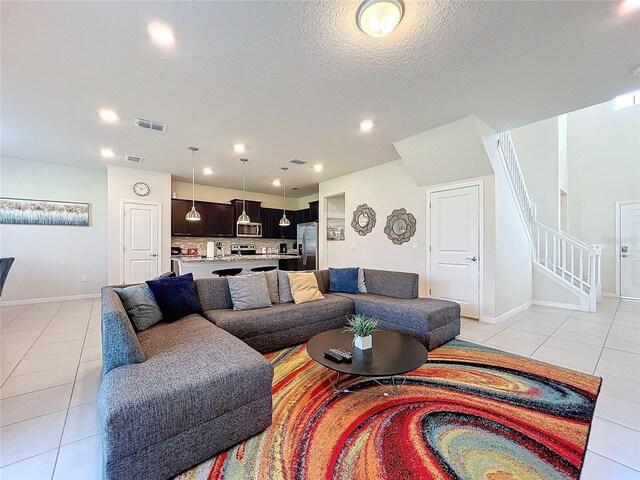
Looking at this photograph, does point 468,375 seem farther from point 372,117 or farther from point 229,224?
point 229,224

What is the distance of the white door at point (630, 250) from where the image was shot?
18.4 feet

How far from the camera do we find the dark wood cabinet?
655cm

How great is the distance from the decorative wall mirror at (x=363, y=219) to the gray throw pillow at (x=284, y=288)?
9.06ft

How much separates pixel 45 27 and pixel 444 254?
17.0 feet

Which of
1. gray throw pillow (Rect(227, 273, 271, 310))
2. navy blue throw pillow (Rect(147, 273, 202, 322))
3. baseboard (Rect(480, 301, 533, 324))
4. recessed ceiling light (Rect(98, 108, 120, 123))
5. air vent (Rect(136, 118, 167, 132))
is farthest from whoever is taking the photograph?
baseboard (Rect(480, 301, 533, 324))

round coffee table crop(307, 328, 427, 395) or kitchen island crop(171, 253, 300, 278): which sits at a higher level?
kitchen island crop(171, 253, 300, 278)

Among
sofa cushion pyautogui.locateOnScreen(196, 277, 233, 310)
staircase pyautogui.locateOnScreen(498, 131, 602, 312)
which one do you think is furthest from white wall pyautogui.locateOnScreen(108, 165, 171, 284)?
staircase pyautogui.locateOnScreen(498, 131, 602, 312)

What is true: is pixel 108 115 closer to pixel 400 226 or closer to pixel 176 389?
pixel 176 389

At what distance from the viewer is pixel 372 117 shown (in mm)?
3420

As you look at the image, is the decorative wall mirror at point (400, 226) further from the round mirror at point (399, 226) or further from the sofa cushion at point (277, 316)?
the sofa cushion at point (277, 316)

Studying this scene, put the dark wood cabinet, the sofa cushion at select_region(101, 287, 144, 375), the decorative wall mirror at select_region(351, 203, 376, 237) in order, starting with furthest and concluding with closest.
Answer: the dark wood cabinet < the decorative wall mirror at select_region(351, 203, 376, 237) < the sofa cushion at select_region(101, 287, 144, 375)

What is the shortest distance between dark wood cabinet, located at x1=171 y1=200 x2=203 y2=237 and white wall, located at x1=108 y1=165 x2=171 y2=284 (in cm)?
56

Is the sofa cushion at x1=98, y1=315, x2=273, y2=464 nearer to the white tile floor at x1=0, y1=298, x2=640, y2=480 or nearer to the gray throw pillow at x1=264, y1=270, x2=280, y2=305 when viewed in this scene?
the white tile floor at x1=0, y1=298, x2=640, y2=480

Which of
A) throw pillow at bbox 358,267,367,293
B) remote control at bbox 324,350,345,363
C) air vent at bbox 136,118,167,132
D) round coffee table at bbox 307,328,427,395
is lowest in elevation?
round coffee table at bbox 307,328,427,395
